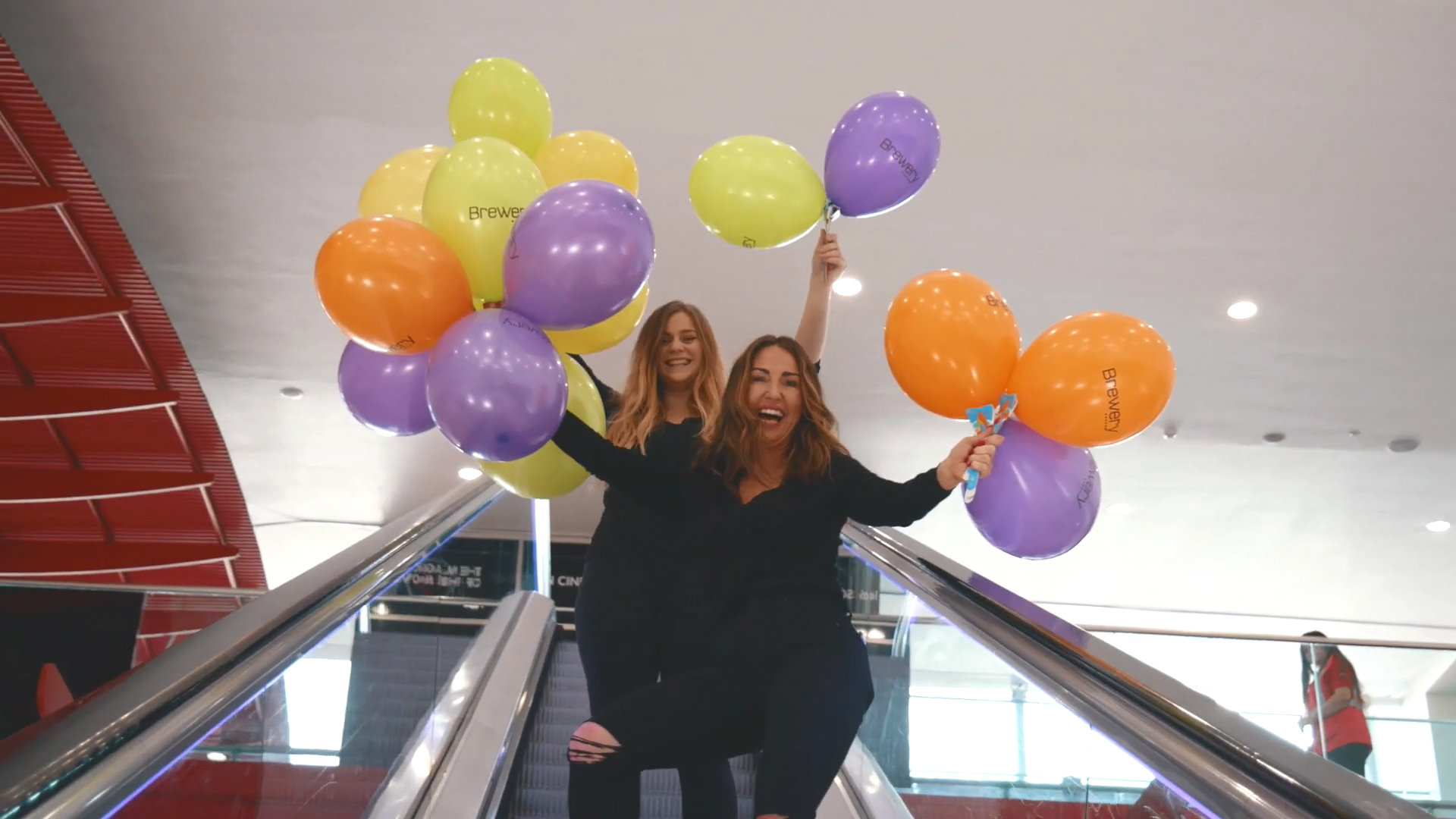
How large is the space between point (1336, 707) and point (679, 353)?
11.4 feet

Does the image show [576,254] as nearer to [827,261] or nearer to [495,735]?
[827,261]

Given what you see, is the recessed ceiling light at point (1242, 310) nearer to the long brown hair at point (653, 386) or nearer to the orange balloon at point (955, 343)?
the long brown hair at point (653, 386)

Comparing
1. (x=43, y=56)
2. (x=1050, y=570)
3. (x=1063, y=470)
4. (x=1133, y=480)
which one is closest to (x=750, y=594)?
(x=1063, y=470)

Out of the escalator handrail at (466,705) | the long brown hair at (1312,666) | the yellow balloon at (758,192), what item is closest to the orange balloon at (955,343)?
the yellow balloon at (758,192)

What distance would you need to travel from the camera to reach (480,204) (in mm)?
2119

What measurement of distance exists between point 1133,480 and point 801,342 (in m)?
8.96

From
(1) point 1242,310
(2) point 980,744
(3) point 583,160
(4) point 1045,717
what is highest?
(1) point 1242,310

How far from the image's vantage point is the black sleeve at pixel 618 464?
204cm

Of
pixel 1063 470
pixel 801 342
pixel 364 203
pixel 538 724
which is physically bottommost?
pixel 538 724

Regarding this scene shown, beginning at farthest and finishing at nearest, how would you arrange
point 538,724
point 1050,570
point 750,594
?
1. point 1050,570
2. point 538,724
3. point 750,594

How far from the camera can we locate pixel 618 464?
6.66 feet

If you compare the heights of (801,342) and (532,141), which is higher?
(532,141)

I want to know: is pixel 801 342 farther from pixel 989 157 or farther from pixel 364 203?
pixel 989 157

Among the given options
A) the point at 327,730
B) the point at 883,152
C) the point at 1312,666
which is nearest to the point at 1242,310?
the point at 1312,666
